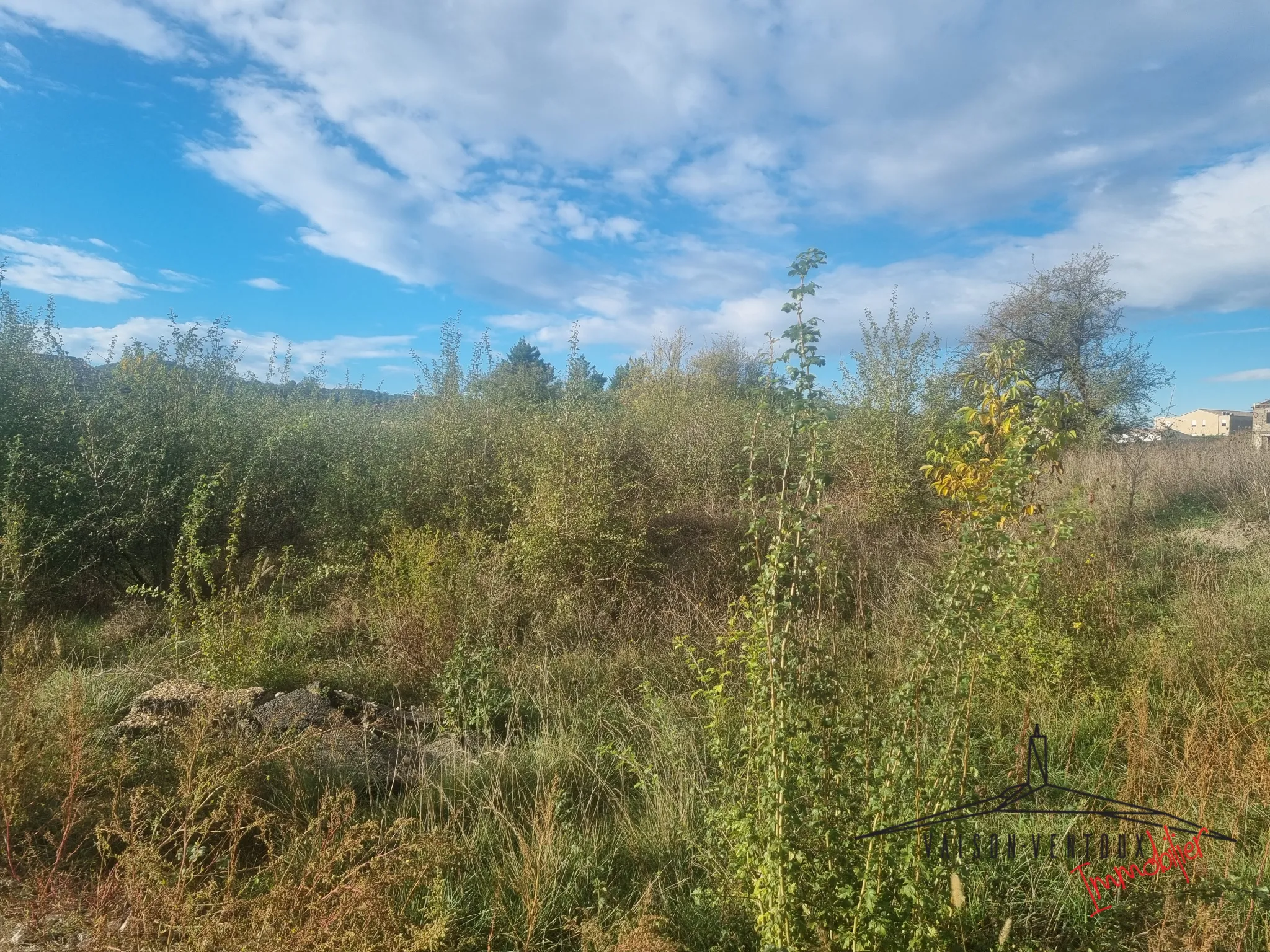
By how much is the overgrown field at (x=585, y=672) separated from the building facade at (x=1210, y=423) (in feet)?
22.6

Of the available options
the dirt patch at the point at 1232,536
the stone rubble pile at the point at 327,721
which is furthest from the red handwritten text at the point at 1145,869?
the dirt patch at the point at 1232,536

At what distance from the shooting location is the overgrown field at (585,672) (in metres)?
2.07

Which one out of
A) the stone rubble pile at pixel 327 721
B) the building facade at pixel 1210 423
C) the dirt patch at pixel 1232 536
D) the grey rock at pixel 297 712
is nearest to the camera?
the stone rubble pile at pixel 327 721

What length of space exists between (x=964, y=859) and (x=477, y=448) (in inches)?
288

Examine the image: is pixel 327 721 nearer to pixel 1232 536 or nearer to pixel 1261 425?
pixel 1232 536

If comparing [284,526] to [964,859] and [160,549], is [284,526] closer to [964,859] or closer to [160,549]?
[160,549]

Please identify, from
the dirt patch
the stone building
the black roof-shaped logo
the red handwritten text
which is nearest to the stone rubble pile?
the black roof-shaped logo

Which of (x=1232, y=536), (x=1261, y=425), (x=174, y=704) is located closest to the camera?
(x=174, y=704)

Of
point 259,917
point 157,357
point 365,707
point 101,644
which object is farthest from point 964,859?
point 157,357

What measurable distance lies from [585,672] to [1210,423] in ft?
69.2

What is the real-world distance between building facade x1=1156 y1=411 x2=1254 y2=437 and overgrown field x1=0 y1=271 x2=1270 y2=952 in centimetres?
689

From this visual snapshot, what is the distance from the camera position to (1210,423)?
18.6 metres

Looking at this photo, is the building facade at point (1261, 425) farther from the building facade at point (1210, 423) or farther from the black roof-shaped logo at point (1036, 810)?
the black roof-shaped logo at point (1036, 810)

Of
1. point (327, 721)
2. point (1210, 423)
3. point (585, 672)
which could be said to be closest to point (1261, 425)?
point (1210, 423)
